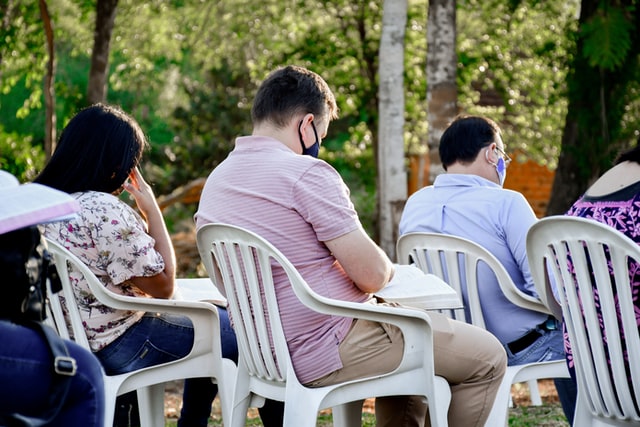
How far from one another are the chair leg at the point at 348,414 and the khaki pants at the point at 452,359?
1.63 feet

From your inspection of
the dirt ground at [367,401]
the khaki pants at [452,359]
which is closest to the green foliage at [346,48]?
the dirt ground at [367,401]

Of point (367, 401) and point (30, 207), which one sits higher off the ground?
point (30, 207)

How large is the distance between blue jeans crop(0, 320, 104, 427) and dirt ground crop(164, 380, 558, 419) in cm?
556

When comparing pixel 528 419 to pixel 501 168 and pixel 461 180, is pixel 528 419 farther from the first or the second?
pixel 461 180

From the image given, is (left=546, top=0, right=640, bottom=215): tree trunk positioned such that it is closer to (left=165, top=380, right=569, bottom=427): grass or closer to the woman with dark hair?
(left=165, top=380, right=569, bottom=427): grass

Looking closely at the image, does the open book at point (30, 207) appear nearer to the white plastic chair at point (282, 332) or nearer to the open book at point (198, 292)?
the white plastic chair at point (282, 332)

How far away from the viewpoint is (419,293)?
157 inches

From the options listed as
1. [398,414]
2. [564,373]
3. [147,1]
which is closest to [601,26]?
[564,373]

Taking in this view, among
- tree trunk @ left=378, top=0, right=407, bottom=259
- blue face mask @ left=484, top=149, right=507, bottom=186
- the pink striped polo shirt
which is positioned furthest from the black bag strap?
tree trunk @ left=378, top=0, right=407, bottom=259

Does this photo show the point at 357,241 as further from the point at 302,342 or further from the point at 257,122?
the point at 257,122

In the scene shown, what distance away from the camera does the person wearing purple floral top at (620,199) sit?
3.59m

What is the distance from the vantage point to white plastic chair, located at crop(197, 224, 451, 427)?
12.1ft

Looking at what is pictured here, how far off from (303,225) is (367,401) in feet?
17.3

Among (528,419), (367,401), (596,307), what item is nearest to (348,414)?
(596,307)
